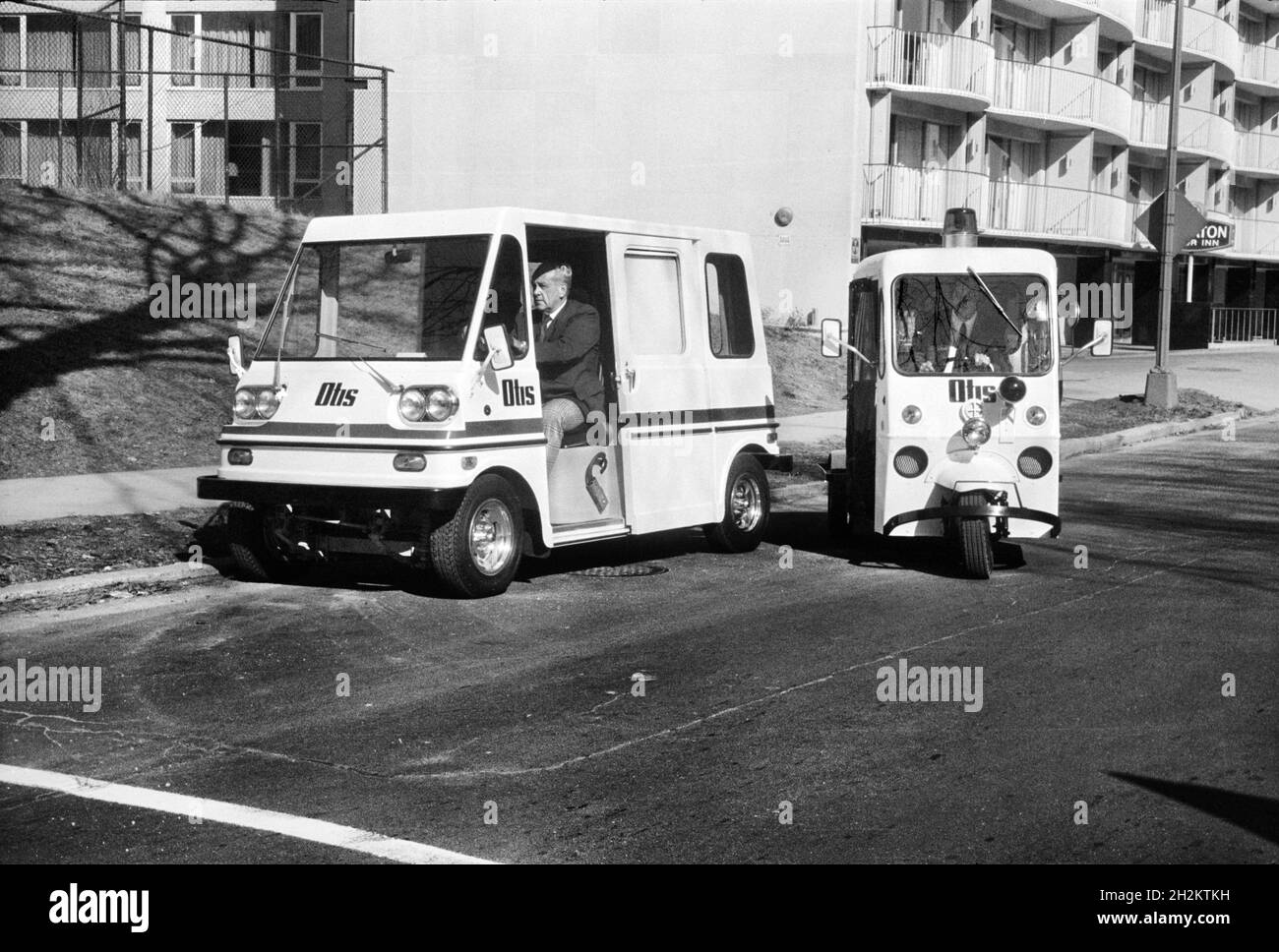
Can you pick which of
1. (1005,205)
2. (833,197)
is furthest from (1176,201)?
(1005,205)

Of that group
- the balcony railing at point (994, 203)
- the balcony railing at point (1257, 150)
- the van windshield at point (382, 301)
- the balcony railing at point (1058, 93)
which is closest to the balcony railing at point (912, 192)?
the balcony railing at point (994, 203)

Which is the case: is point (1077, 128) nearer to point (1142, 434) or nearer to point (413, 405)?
point (1142, 434)

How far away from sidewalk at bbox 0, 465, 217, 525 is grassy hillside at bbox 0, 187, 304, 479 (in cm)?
56

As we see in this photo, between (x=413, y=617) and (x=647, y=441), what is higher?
(x=647, y=441)

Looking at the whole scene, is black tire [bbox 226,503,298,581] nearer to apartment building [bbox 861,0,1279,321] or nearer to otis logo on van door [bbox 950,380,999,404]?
otis logo on van door [bbox 950,380,999,404]

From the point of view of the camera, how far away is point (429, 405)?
974 cm

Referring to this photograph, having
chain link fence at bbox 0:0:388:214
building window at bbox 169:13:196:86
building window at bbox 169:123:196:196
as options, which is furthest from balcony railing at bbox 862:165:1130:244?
building window at bbox 169:13:196:86

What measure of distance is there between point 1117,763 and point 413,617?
4.47 meters

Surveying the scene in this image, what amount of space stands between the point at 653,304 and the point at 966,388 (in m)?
2.30

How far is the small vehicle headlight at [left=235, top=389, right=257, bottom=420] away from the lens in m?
10.4

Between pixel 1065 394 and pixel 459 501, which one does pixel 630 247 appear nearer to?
pixel 459 501

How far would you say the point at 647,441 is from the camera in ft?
37.3

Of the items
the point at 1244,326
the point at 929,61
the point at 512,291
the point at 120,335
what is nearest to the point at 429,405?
the point at 512,291
